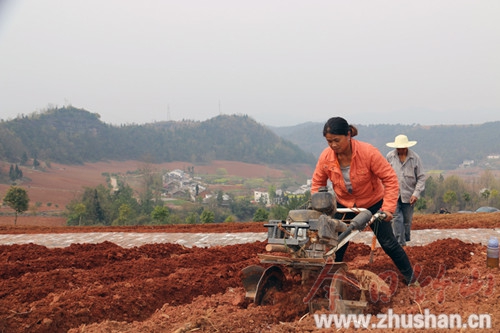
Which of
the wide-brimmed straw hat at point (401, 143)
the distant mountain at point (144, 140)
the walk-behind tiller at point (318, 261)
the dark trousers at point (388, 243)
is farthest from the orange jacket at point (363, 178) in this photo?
the distant mountain at point (144, 140)

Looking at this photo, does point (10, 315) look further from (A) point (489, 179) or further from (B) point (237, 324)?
(A) point (489, 179)

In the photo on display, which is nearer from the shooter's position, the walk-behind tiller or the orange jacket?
the walk-behind tiller

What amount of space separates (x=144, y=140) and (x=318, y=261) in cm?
13324

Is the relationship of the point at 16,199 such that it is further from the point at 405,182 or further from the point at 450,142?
the point at 450,142

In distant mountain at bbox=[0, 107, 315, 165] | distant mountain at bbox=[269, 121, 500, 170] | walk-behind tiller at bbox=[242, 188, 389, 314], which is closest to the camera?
walk-behind tiller at bbox=[242, 188, 389, 314]

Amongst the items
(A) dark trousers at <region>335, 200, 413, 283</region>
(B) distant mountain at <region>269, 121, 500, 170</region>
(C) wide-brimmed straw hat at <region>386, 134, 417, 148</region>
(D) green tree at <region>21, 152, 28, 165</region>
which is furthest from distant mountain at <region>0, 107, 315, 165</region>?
(A) dark trousers at <region>335, 200, 413, 283</region>

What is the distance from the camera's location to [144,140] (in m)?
134

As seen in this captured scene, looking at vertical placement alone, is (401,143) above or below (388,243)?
above

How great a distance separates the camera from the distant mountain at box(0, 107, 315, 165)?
350 ft

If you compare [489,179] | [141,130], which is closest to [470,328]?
[489,179]

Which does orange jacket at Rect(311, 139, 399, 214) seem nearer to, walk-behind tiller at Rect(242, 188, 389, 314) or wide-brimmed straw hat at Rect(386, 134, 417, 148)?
walk-behind tiller at Rect(242, 188, 389, 314)

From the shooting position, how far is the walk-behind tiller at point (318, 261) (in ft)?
15.0

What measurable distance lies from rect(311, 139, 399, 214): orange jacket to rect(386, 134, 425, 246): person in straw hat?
2908mm

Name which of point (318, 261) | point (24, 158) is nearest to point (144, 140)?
point (24, 158)
